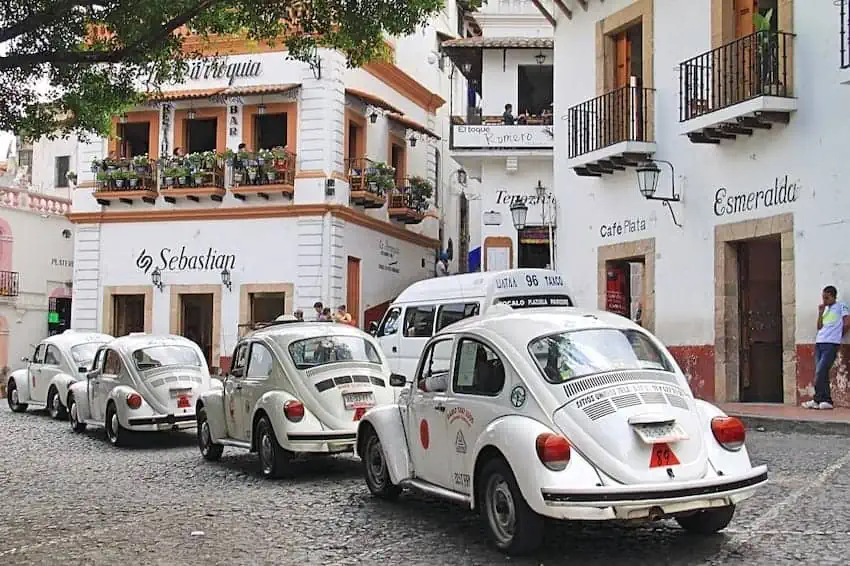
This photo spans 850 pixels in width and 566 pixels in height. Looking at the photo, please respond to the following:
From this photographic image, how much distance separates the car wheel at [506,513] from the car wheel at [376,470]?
1882 millimetres

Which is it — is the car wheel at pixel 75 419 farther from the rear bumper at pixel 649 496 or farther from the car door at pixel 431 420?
the rear bumper at pixel 649 496

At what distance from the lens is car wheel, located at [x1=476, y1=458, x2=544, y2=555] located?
6.66 meters

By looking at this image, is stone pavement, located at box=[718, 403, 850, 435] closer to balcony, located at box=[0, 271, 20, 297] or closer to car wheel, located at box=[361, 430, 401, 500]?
car wheel, located at box=[361, 430, 401, 500]

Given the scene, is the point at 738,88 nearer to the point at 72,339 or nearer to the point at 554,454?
the point at 554,454

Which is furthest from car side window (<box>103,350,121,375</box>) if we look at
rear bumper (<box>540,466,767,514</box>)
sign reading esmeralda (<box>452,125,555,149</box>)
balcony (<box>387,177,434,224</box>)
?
balcony (<box>387,177,434,224</box>)

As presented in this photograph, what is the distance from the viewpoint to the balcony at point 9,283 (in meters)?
36.9

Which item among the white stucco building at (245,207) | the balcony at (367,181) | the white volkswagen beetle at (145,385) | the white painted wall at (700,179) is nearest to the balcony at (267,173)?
the white stucco building at (245,207)

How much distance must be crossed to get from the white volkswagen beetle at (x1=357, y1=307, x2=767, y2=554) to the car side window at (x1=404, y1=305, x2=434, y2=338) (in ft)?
31.8

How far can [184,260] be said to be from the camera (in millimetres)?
28938

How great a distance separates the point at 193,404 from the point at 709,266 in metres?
8.63

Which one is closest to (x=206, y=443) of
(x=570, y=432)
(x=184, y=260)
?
(x=570, y=432)

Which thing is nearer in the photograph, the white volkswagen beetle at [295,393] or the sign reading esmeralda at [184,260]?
the white volkswagen beetle at [295,393]

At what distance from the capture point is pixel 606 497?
20.9ft

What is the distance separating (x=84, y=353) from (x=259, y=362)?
359 inches
